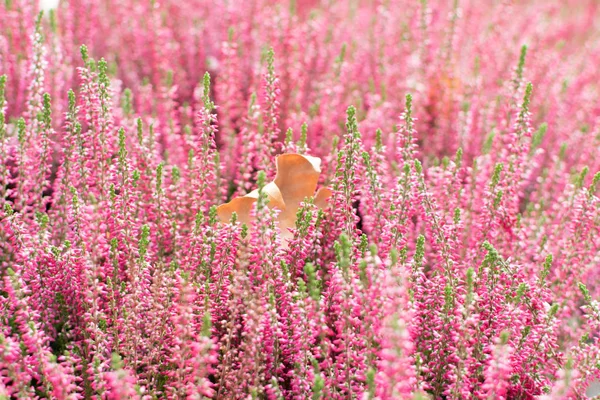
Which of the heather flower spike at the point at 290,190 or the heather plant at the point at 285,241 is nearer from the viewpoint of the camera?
the heather plant at the point at 285,241

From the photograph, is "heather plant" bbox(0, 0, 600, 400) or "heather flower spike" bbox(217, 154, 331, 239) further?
"heather flower spike" bbox(217, 154, 331, 239)

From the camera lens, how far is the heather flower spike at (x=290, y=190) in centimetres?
159

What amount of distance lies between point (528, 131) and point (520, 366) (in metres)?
0.67

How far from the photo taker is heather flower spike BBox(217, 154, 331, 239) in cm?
159

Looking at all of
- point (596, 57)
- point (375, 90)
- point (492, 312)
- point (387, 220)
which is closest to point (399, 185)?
point (387, 220)

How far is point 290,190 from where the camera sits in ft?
5.45

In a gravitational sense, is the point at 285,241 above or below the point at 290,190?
below

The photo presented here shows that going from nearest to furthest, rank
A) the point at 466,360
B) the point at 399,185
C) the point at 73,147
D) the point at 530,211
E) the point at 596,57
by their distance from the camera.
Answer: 1. the point at 466,360
2. the point at 399,185
3. the point at 73,147
4. the point at 530,211
5. the point at 596,57

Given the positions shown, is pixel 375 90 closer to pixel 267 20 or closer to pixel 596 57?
pixel 267 20

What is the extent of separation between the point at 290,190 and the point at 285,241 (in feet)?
0.48

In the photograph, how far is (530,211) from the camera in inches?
76.5

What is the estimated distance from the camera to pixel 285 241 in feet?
5.24

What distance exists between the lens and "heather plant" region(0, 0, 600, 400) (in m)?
1.24

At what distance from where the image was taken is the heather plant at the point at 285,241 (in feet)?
4.05
